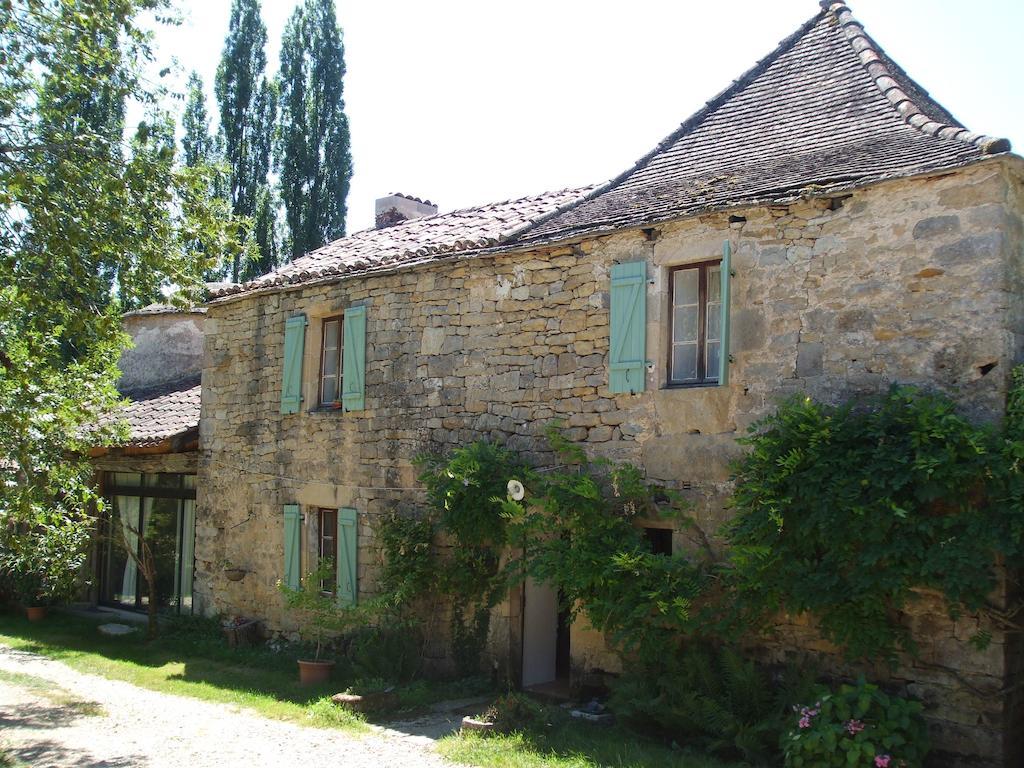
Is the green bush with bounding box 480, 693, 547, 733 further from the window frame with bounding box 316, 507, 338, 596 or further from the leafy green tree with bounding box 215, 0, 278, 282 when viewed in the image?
the leafy green tree with bounding box 215, 0, 278, 282

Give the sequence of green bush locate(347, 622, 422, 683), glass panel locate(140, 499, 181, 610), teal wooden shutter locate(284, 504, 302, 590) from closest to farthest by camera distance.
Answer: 1. green bush locate(347, 622, 422, 683)
2. teal wooden shutter locate(284, 504, 302, 590)
3. glass panel locate(140, 499, 181, 610)

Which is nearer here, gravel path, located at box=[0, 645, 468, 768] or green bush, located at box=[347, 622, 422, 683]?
gravel path, located at box=[0, 645, 468, 768]

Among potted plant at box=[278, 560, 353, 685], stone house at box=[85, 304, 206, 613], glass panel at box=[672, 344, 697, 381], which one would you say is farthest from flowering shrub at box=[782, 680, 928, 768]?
stone house at box=[85, 304, 206, 613]

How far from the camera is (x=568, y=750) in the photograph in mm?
6605

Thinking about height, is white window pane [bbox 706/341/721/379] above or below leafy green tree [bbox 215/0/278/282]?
below

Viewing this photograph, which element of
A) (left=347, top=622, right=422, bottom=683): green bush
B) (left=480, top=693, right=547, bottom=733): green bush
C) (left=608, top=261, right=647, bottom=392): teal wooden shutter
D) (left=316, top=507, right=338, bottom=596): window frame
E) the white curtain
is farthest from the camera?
the white curtain

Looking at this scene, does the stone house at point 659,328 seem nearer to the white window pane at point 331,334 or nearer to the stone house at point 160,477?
the white window pane at point 331,334

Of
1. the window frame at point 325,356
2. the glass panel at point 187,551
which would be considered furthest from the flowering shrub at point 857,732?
the glass panel at point 187,551

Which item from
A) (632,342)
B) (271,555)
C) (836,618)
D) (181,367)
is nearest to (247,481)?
(271,555)

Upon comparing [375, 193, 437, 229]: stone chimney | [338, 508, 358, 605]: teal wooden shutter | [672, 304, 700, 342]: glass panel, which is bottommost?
[338, 508, 358, 605]: teal wooden shutter

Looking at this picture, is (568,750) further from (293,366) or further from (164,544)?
(164,544)

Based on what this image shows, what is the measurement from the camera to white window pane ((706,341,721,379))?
7.53 meters

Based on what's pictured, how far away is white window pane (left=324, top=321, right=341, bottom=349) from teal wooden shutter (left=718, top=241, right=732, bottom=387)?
16.7ft

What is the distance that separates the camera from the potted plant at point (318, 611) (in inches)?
360
